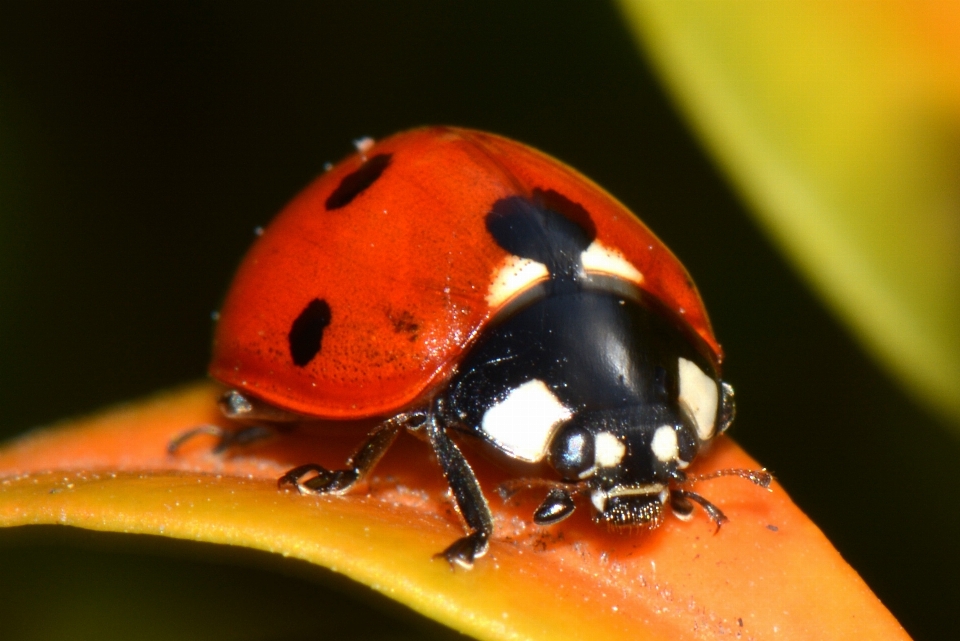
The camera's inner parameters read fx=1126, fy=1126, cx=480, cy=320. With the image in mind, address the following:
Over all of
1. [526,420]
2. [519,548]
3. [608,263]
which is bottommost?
[519,548]

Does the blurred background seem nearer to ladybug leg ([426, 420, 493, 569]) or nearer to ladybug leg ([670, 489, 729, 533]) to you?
ladybug leg ([670, 489, 729, 533])

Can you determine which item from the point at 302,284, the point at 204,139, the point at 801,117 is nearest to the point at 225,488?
the point at 302,284

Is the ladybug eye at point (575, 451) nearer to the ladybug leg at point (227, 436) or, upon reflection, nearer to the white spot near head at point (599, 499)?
the white spot near head at point (599, 499)

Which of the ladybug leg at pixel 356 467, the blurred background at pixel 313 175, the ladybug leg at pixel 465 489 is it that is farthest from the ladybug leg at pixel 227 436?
the blurred background at pixel 313 175

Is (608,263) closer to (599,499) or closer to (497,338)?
(497,338)

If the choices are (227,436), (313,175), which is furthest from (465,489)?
(313,175)

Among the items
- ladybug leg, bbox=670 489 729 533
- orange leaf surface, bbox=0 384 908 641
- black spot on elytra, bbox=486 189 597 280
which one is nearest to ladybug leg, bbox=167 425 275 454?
orange leaf surface, bbox=0 384 908 641
